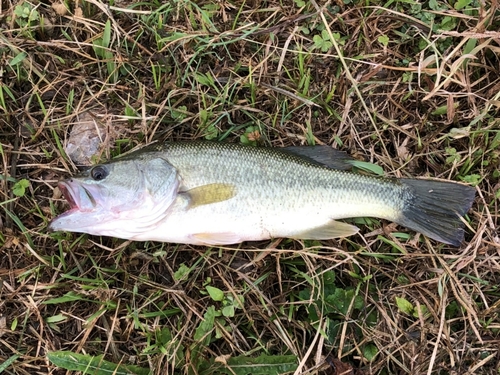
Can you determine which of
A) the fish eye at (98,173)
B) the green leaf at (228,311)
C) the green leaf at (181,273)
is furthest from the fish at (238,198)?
the green leaf at (228,311)

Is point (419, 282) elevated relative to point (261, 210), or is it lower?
lower

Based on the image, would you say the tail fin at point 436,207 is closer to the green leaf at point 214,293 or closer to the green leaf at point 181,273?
the green leaf at point 214,293

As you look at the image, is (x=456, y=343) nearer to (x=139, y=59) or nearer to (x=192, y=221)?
(x=192, y=221)

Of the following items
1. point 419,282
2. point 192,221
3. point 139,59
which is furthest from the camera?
point 139,59

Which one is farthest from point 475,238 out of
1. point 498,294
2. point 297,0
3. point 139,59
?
point 139,59

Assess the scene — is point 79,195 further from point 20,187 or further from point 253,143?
point 253,143

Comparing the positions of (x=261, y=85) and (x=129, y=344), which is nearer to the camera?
(x=129, y=344)
